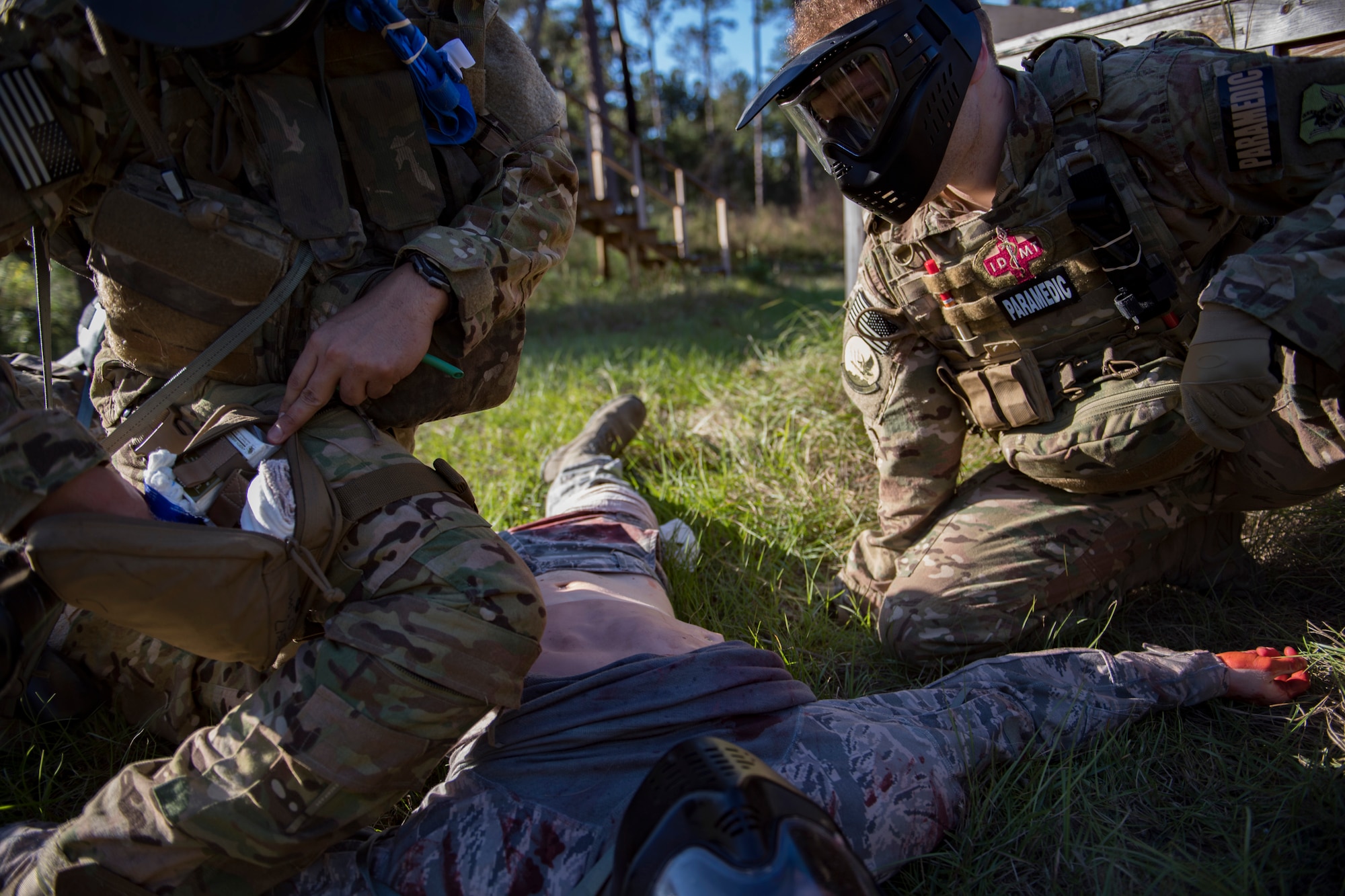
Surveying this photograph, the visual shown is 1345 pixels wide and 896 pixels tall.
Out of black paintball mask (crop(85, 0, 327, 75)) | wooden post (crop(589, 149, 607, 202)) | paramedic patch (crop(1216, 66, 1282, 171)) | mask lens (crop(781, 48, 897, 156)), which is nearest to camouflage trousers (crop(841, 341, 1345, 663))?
paramedic patch (crop(1216, 66, 1282, 171))

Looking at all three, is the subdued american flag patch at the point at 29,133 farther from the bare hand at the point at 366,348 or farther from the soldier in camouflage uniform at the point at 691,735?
the soldier in camouflage uniform at the point at 691,735

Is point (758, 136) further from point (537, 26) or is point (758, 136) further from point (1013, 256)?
point (1013, 256)

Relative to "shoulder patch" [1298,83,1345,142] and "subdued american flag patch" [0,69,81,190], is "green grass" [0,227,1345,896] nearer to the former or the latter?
"shoulder patch" [1298,83,1345,142]

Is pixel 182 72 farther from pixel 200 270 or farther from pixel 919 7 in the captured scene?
pixel 919 7

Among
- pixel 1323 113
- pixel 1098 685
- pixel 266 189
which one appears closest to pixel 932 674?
pixel 1098 685

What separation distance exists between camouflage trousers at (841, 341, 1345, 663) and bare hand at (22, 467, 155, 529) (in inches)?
67.5

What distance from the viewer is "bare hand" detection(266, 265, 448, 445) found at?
151cm

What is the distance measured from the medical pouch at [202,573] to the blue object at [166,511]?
126mm

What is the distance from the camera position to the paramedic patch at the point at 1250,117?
1.83 metres

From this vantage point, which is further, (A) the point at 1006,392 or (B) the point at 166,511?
(A) the point at 1006,392

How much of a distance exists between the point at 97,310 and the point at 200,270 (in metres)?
1.13

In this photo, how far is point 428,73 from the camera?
165cm

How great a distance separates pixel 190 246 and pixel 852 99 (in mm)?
1526

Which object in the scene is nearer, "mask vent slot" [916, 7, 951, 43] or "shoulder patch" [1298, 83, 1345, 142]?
"shoulder patch" [1298, 83, 1345, 142]
